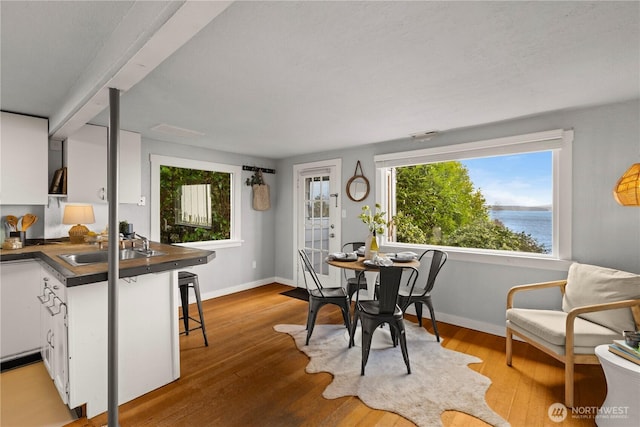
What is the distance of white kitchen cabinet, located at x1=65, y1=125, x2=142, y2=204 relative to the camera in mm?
3016

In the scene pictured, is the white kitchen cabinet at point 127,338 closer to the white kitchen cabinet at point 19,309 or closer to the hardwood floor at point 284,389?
the hardwood floor at point 284,389

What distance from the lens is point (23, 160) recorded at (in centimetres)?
280

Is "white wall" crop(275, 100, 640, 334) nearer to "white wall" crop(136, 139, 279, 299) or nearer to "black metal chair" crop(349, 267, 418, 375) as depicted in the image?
"black metal chair" crop(349, 267, 418, 375)

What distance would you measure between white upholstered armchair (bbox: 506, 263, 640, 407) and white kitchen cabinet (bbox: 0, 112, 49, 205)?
14.4 feet

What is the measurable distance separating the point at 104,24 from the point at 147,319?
5.91 feet

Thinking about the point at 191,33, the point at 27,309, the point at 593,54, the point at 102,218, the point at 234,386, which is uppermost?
the point at 593,54

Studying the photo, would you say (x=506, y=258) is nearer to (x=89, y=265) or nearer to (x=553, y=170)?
(x=553, y=170)

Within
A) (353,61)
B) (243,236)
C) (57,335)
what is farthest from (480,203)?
(57,335)

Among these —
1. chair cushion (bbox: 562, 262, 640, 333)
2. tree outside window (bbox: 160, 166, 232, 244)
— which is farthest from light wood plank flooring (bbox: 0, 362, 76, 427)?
chair cushion (bbox: 562, 262, 640, 333)

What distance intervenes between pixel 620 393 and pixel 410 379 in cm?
120

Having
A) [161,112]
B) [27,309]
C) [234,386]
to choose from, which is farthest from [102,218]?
[234,386]

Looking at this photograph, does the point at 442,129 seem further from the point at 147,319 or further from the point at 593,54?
the point at 147,319

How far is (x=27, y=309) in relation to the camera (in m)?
2.58

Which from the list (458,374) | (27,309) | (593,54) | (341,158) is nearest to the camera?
(593,54)
